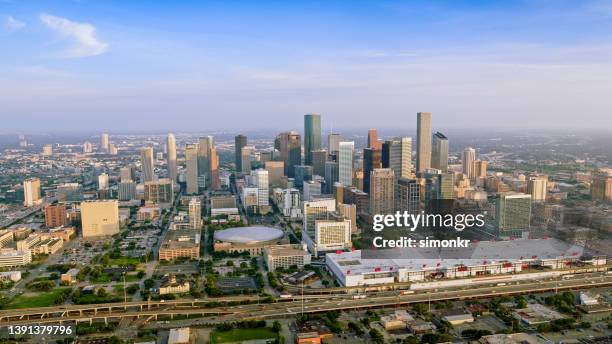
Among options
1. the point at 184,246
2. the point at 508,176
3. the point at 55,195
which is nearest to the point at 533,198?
the point at 508,176

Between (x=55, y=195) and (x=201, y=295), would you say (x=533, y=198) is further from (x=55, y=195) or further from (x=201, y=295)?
(x=55, y=195)

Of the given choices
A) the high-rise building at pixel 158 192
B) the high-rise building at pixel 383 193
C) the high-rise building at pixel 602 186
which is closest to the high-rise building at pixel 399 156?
the high-rise building at pixel 383 193

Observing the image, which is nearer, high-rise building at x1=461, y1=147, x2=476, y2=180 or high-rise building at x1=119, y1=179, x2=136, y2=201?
high-rise building at x1=461, y1=147, x2=476, y2=180

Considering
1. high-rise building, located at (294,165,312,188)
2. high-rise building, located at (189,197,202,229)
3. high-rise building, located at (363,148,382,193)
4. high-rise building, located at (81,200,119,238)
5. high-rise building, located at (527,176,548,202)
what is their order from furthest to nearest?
1. high-rise building, located at (294,165,312,188)
2. high-rise building, located at (363,148,382,193)
3. high-rise building, located at (189,197,202,229)
4. high-rise building, located at (81,200,119,238)
5. high-rise building, located at (527,176,548,202)

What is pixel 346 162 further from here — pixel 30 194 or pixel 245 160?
pixel 30 194

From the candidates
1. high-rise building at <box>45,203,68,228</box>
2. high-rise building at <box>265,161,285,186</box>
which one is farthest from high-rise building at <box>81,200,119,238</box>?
high-rise building at <box>265,161,285,186</box>

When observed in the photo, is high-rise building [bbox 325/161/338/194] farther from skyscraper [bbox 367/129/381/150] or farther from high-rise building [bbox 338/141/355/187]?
skyscraper [bbox 367/129/381/150]
